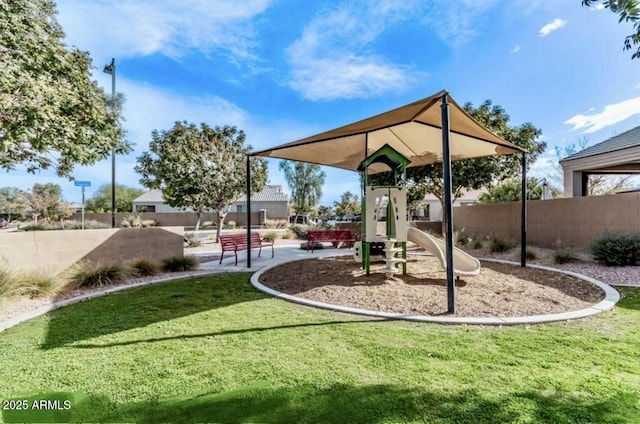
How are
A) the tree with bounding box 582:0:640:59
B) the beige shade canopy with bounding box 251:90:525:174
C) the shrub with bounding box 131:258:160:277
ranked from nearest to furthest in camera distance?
the tree with bounding box 582:0:640:59 < the beige shade canopy with bounding box 251:90:525:174 < the shrub with bounding box 131:258:160:277

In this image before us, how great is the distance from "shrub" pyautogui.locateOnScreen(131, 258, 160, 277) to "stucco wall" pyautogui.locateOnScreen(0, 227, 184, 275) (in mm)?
989

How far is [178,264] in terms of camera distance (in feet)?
26.7

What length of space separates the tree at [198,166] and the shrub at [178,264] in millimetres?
7465

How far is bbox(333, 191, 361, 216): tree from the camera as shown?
104 ft

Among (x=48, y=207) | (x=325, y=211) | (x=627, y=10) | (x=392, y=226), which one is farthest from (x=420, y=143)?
(x=325, y=211)

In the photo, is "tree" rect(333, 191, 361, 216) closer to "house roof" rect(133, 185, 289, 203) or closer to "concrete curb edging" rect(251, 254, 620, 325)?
"house roof" rect(133, 185, 289, 203)

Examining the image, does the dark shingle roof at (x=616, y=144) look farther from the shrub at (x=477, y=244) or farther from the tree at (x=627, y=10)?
the tree at (x=627, y=10)

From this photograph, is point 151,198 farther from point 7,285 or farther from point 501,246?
point 501,246

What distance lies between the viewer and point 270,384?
8.82 ft

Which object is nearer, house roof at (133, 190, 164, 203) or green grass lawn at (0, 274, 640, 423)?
green grass lawn at (0, 274, 640, 423)

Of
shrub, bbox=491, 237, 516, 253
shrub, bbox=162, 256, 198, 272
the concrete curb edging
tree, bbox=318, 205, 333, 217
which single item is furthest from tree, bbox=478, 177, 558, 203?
tree, bbox=318, 205, 333, 217

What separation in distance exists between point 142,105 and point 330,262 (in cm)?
859

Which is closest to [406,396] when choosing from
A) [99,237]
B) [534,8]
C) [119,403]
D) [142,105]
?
[119,403]

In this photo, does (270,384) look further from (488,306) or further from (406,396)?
(488,306)
